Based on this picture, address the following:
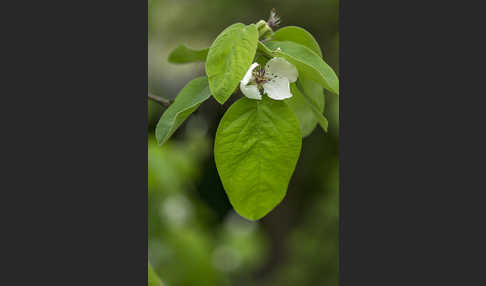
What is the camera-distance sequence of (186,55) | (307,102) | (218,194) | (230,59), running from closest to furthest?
(230,59), (307,102), (186,55), (218,194)

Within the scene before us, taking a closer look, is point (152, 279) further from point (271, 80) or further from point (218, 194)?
point (218, 194)

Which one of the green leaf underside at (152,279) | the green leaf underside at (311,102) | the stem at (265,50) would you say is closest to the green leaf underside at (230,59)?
the stem at (265,50)

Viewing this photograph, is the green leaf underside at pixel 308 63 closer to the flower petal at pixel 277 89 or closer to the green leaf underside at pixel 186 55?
the flower petal at pixel 277 89

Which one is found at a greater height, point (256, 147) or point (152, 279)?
point (256, 147)

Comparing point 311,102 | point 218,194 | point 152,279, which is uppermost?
point 311,102

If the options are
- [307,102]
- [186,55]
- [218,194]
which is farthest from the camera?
[218,194]

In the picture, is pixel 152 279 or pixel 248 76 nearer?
pixel 248 76

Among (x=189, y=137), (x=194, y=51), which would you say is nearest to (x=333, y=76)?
(x=194, y=51)

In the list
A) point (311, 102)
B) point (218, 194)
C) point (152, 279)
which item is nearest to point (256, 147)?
point (311, 102)
